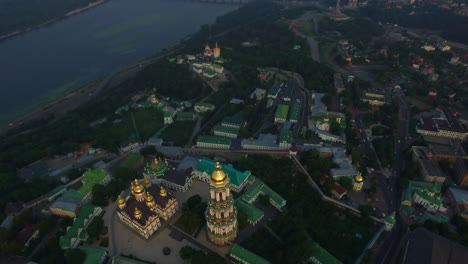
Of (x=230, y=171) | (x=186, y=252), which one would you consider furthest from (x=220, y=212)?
(x=230, y=171)

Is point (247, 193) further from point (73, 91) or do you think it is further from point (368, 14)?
point (368, 14)

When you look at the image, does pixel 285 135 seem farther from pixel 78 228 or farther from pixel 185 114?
pixel 78 228

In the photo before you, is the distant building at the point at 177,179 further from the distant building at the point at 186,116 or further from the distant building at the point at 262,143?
the distant building at the point at 186,116

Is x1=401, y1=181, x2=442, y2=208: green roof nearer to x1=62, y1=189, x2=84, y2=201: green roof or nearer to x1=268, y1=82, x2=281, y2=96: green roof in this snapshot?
x1=268, y1=82, x2=281, y2=96: green roof

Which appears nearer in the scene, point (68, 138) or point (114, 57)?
point (68, 138)

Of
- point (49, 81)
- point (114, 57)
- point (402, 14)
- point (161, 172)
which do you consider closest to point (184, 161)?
point (161, 172)
